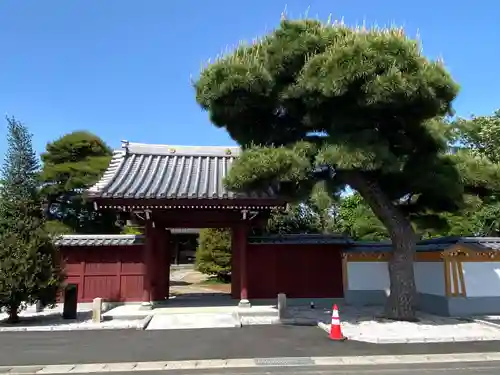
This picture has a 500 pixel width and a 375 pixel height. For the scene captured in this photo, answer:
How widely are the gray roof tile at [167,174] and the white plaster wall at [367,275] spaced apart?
4.61 m

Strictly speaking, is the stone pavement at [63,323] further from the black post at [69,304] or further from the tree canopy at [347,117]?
the tree canopy at [347,117]

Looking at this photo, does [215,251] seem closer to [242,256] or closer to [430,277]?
[242,256]

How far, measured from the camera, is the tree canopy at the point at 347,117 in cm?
948

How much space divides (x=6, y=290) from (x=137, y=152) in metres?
7.59

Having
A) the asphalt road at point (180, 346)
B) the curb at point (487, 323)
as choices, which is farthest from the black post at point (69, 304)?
the curb at point (487, 323)

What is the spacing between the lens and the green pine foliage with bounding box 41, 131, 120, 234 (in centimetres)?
3105

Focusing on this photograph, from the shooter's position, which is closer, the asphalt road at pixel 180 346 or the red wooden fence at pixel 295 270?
the asphalt road at pixel 180 346

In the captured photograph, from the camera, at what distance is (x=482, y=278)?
13156 millimetres

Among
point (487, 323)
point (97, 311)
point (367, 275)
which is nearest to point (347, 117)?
point (487, 323)

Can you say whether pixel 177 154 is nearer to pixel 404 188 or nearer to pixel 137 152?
pixel 137 152

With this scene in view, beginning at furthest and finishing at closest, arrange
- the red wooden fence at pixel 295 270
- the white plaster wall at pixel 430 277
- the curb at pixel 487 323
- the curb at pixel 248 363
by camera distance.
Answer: the red wooden fence at pixel 295 270
the white plaster wall at pixel 430 277
the curb at pixel 487 323
the curb at pixel 248 363

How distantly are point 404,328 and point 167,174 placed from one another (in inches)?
365

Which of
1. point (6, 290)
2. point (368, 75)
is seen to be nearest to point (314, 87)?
point (368, 75)

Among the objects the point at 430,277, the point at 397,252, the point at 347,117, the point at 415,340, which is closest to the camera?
the point at 415,340
